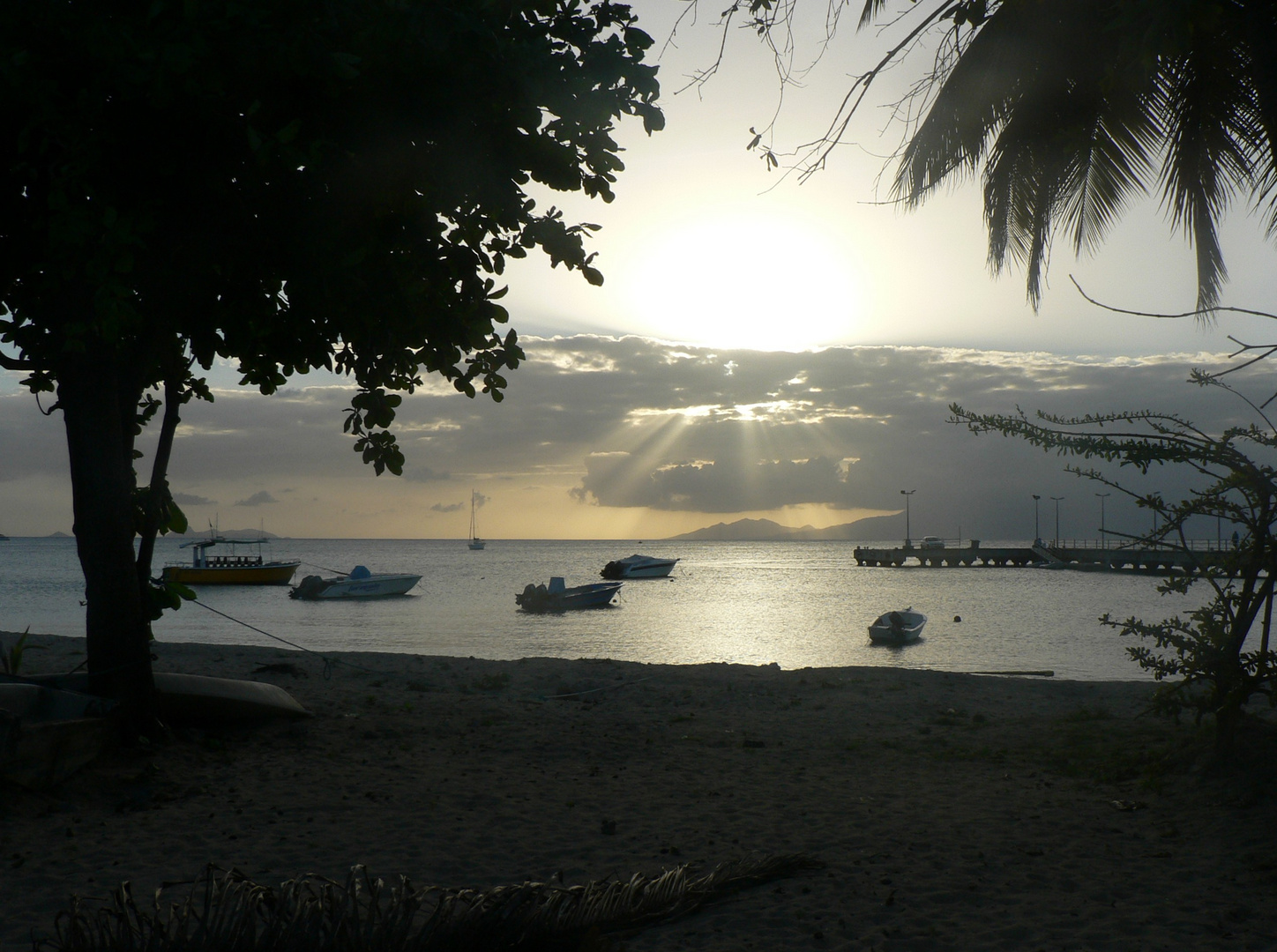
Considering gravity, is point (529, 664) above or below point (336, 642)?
above

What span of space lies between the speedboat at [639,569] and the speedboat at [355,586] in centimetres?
2951

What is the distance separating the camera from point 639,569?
298ft

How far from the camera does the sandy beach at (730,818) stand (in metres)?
4.33

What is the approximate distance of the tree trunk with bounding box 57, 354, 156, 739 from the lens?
6832 millimetres

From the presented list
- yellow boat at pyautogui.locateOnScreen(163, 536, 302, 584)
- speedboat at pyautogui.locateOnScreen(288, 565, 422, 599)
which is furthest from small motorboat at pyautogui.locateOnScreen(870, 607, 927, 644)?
yellow boat at pyautogui.locateOnScreen(163, 536, 302, 584)

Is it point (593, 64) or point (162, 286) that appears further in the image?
point (162, 286)

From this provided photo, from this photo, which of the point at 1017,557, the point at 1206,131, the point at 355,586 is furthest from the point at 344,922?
the point at 1017,557

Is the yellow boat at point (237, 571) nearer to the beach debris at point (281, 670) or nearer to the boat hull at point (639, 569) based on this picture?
the boat hull at point (639, 569)

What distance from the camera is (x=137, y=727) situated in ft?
22.9

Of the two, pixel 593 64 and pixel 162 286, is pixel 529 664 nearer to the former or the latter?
pixel 162 286

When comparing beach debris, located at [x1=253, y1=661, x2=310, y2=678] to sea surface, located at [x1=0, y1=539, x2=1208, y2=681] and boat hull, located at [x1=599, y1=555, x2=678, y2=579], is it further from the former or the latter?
boat hull, located at [x1=599, y1=555, x2=678, y2=579]

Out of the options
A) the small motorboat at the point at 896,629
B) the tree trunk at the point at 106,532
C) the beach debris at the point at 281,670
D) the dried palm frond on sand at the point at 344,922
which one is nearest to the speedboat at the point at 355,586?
the small motorboat at the point at 896,629

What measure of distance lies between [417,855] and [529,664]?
31.8 feet

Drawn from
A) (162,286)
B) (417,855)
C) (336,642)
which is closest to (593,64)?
(162,286)
